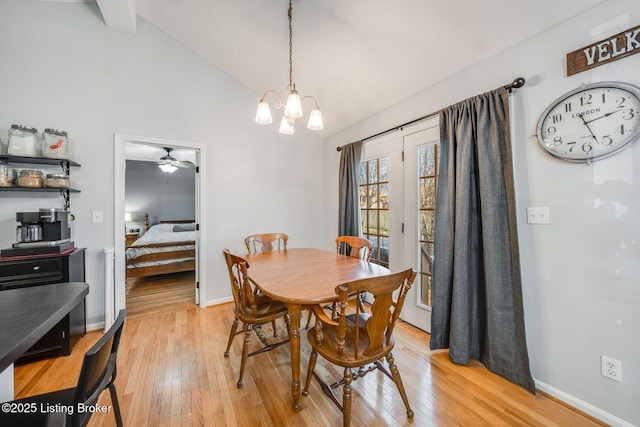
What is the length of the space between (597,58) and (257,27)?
261 cm

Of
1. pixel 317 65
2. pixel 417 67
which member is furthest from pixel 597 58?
pixel 317 65

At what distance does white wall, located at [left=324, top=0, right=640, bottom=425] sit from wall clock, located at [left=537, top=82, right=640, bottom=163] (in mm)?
56

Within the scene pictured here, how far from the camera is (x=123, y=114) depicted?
106 inches

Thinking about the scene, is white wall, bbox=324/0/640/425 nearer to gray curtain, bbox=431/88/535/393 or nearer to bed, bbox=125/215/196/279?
gray curtain, bbox=431/88/535/393

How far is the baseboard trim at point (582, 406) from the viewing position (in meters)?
1.40

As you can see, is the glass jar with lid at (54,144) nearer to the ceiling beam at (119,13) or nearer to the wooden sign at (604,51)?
the ceiling beam at (119,13)

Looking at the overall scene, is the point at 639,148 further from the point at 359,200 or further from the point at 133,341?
the point at 133,341

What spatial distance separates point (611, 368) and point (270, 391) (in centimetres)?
204

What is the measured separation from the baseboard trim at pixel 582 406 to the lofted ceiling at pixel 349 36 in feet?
7.07

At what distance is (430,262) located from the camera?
8.14 ft

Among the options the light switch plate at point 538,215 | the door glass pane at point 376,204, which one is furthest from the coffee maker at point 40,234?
the light switch plate at point 538,215

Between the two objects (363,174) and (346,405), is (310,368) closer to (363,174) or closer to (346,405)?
(346,405)

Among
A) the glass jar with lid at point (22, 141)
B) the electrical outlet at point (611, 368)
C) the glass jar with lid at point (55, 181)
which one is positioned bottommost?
the electrical outlet at point (611, 368)

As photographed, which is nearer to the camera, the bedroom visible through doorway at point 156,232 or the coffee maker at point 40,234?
the coffee maker at point 40,234
